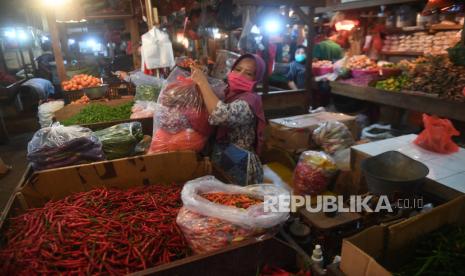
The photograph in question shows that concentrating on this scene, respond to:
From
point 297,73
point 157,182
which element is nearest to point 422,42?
point 297,73

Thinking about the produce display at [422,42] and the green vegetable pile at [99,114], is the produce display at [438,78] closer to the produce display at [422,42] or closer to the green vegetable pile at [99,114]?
the produce display at [422,42]

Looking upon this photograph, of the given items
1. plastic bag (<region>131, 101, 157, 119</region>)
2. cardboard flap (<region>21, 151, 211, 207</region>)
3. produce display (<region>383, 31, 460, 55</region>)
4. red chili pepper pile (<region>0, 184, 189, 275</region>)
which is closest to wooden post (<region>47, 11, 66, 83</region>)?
plastic bag (<region>131, 101, 157, 119</region>)

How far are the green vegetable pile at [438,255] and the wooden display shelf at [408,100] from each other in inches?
162

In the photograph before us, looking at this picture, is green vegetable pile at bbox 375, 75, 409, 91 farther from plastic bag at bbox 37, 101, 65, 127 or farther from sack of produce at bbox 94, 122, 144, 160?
plastic bag at bbox 37, 101, 65, 127

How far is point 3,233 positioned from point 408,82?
683 centimetres

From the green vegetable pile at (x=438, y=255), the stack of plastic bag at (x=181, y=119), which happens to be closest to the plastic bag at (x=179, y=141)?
the stack of plastic bag at (x=181, y=119)

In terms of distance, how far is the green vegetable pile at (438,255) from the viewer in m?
1.63

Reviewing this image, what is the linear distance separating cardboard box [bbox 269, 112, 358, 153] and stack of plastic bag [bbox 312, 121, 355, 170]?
0.25 m

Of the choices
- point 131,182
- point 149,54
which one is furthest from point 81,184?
point 149,54

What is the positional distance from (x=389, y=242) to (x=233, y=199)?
2.90 ft

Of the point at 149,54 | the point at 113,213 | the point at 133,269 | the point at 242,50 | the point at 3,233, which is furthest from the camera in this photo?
the point at 242,50

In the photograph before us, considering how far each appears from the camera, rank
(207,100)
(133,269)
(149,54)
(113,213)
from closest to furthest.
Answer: (133,269) → (113,213) → (207,100) → (149,54)

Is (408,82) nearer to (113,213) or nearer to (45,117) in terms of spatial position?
(113,213)

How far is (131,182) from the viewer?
2.46 m
